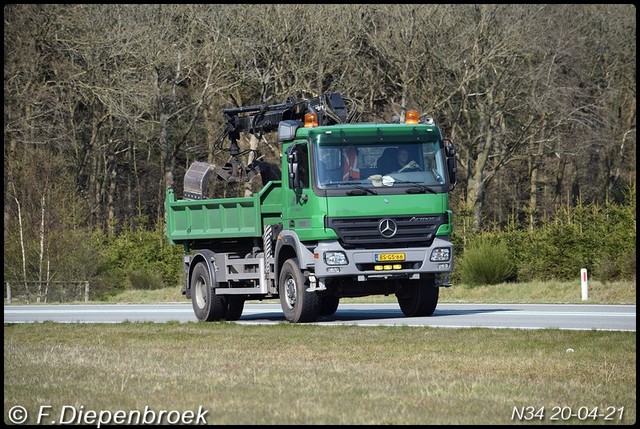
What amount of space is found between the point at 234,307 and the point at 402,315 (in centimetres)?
290

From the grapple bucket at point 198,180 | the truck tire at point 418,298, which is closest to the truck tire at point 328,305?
the truck tire at point 418,298

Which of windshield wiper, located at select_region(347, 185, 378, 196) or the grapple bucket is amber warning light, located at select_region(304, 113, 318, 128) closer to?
windshield wiper, located at select_region(347, 185, 378, 196)

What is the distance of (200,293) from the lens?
73.5 feet

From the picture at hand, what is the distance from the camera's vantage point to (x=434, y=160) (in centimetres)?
1989

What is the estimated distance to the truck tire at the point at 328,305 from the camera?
73.8ft


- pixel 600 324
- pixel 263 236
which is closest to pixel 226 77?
pixel 263 236

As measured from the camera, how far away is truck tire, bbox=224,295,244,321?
21.9 m

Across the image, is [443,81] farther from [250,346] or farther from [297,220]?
[250,346]

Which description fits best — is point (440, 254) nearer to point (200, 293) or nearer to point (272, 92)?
point (200, 293)

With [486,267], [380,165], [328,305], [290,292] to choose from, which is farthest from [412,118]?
[486,267]

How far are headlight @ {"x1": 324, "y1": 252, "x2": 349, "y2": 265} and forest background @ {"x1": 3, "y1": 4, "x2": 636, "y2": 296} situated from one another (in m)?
15.5

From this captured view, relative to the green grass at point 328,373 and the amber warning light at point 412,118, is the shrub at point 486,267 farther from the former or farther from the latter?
the green grass at point 328,373

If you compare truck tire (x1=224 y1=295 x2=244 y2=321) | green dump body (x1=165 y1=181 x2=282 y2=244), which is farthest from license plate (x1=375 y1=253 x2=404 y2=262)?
truck tire (x1=224 y1=295 x2=244 y2=321)

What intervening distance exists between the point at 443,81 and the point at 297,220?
27138 millimetres
